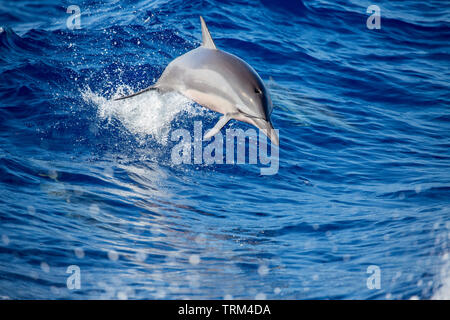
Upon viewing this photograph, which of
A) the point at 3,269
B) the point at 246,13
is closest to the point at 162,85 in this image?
the point at 3,269

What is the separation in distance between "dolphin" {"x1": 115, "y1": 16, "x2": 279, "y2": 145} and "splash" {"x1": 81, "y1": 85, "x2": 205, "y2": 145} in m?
4.06

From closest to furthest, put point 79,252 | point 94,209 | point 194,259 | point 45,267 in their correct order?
point 45,267 < point 79,252 < point 194,259 < point 94,209

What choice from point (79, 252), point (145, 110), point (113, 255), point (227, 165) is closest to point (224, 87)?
point (113, 255)

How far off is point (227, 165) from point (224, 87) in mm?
4313

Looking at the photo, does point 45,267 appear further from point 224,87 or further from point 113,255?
point 224,87

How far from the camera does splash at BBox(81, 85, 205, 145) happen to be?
10812mm

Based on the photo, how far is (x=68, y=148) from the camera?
9820 millimetres

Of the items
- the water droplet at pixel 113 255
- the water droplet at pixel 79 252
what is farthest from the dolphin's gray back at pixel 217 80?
the water droplet at pixel 79 252

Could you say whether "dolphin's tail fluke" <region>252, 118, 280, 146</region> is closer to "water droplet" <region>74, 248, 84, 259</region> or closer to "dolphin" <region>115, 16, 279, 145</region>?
"dolphin" <region>115, 16, 279, 145</region>

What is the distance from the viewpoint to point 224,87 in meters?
5.86

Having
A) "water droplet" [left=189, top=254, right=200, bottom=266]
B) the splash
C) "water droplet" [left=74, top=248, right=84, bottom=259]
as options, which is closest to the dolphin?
"water droplet" [left=189, top=254, right=200, bottom=266]

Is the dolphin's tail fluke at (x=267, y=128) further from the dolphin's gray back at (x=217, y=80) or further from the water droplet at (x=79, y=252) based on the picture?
the water droplet at (x=79, y=252)

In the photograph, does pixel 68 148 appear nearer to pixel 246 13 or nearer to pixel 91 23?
pixel 91 23
